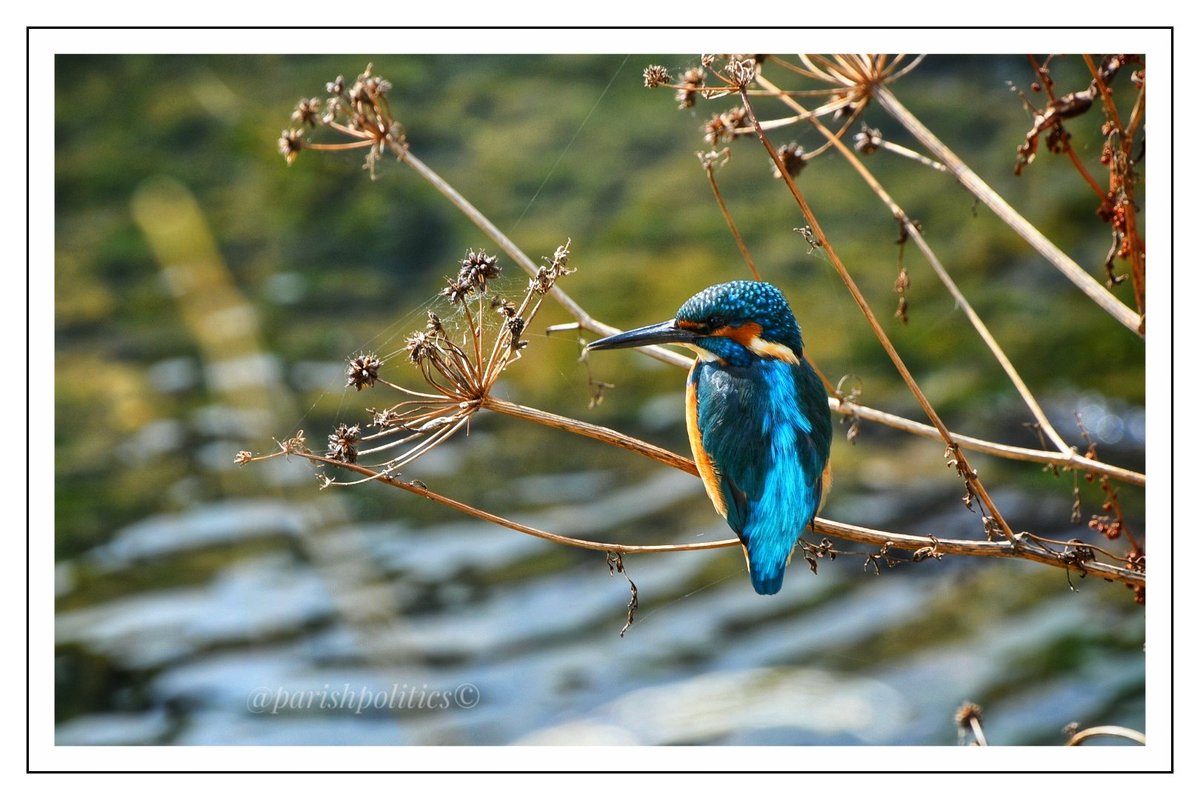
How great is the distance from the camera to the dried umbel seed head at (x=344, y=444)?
4.56ft

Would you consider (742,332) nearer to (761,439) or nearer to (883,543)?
(761,439)

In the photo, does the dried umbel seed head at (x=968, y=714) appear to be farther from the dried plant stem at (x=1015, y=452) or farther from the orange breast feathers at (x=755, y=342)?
the orange breast feathers at (x=755, y=342)

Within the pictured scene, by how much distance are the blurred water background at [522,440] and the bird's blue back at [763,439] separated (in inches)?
50.9

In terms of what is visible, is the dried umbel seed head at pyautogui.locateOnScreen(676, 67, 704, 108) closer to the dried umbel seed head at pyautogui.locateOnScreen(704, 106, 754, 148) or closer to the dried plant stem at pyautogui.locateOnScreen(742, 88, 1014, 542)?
the dried umbel seed head at pyautogui.locateOnScreen(704, 106, 754, 148)

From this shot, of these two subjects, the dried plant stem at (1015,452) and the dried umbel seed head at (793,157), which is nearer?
the dried plant stem at (1015,452)

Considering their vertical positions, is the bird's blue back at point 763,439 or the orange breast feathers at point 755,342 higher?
the orange breast feathers at point 755,342

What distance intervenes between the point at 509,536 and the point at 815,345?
4.65 ft

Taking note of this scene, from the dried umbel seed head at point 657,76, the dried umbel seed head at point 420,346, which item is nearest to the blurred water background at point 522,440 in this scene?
the dried umbel seed head at point 657,76

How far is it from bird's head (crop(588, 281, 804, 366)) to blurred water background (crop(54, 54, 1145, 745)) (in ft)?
4.09

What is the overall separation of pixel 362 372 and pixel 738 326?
1.60 ft

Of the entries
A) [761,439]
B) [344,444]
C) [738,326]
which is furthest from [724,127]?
[344,444]

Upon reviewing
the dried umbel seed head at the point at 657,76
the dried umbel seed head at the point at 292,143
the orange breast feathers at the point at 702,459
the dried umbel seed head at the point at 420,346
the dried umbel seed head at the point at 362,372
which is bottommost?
the orange breast feathers at the point at 702,459

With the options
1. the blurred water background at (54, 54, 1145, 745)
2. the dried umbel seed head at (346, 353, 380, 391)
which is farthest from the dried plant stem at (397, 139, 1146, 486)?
the blurred water background at (54, 54, 1145, 745)
